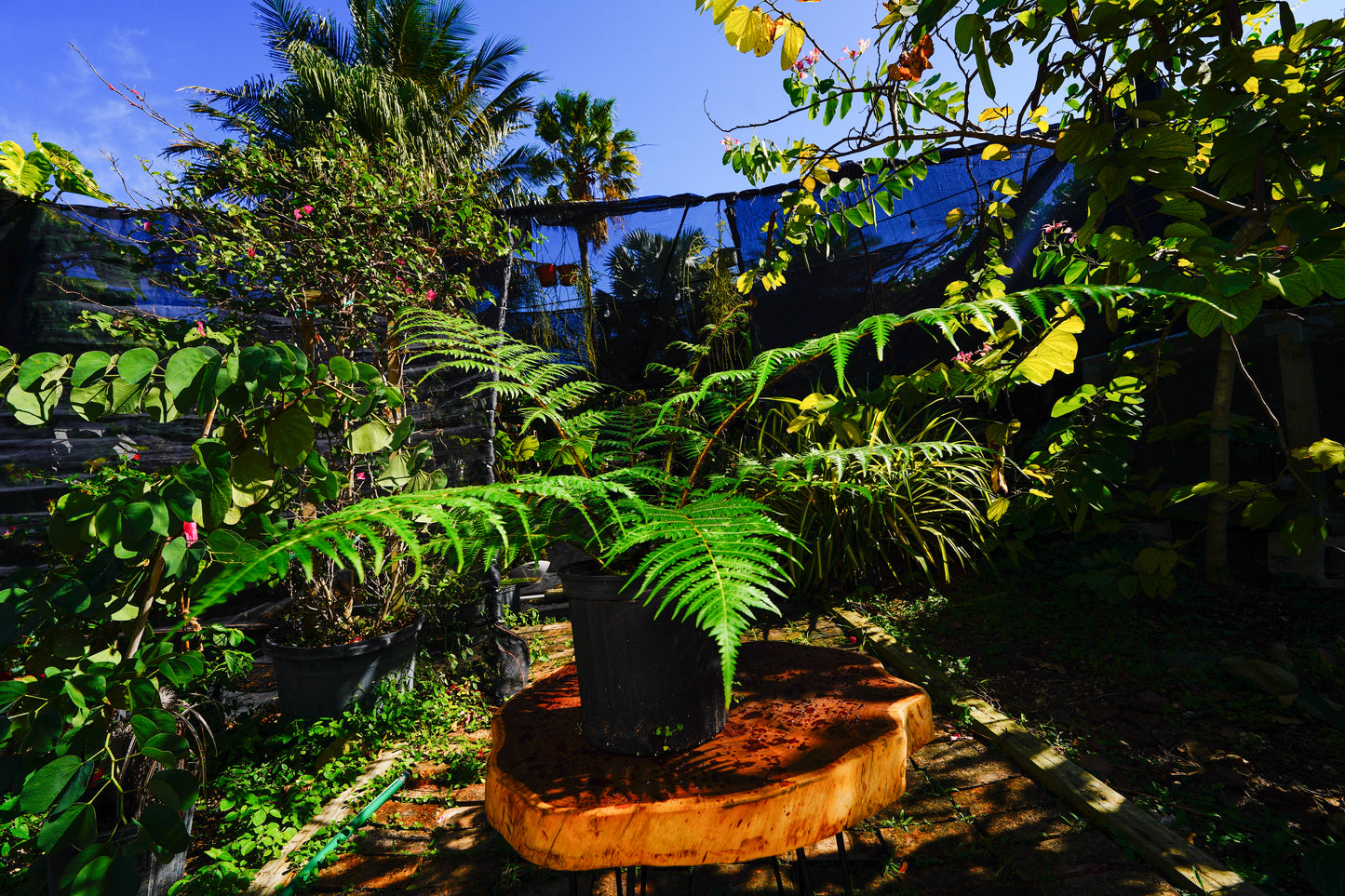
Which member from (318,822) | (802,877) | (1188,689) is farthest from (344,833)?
(1188,689)

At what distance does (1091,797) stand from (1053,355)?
0.95m

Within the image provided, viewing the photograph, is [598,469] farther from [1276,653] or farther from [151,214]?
[151,214]

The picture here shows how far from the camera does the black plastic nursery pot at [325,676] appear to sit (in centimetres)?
196

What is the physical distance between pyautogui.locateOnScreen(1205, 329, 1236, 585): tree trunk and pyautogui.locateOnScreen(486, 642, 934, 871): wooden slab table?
1.72 m

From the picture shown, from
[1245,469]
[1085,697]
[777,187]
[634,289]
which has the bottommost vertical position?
[1085,697]

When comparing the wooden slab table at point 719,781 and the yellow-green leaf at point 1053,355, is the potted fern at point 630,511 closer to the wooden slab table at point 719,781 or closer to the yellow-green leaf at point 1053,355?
the wooden slab table at point 719,781

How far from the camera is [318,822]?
1.49 meters

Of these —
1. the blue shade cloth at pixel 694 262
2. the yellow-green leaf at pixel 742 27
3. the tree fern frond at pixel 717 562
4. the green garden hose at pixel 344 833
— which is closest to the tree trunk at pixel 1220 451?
the blue shade cloth at pixel 694 262

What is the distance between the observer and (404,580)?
7.53 feet

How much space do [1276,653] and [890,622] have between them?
1.10 meters

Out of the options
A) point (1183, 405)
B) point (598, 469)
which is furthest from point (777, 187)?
point (598, 469)

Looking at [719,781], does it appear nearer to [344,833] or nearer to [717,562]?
[717,562]

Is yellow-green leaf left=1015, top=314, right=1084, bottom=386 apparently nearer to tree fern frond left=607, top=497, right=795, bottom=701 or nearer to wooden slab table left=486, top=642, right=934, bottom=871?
wooden slab table left=486, top=642, right=934, bottom=871

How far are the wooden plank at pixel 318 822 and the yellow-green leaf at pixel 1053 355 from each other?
6.00 ft
